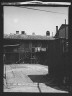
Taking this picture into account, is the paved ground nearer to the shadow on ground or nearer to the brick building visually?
the shadow on ground

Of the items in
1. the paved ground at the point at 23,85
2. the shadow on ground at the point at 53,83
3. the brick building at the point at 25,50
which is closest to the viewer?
the paved ground at the point at 23,85

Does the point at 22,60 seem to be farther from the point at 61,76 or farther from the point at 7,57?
the point at 61,76

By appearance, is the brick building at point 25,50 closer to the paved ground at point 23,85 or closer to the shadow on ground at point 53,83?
the paved ground at point 23,85

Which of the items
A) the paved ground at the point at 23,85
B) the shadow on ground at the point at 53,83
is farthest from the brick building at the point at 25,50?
the shadow on ground at the point at 53,83

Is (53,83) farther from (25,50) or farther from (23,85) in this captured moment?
(25,50)

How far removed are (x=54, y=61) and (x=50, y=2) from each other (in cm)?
850

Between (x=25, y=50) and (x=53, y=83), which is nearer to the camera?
(x=53, y=83)

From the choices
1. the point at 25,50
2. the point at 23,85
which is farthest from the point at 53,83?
the point at 25,50

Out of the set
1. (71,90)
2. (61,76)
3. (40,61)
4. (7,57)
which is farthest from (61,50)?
(7,57)

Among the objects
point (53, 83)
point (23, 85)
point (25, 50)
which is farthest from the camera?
point (25, 50)

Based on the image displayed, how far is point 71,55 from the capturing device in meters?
3.01

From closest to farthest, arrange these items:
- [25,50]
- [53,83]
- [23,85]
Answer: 1. [23,85]
2. [53,83]
3. [25,50]

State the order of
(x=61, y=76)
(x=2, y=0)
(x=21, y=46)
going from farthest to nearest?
(x=21, y=46)
(x=61, y=76)
(x=2, y=0)

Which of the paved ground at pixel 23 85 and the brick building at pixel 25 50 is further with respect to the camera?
the brick building at pixel 25 50
